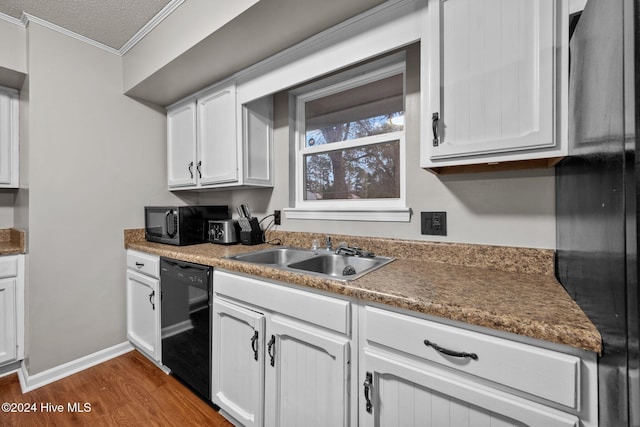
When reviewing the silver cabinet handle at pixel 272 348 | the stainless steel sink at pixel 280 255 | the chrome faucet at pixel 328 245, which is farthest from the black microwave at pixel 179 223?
the silver cabinet handle at pixel 272 348

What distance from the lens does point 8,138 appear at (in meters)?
2.08

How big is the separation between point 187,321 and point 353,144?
146 centimetres

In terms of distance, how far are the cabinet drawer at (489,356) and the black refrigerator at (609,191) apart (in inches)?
2.7

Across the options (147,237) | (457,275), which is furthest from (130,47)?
(457,275)

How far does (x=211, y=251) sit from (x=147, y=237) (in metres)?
0.91

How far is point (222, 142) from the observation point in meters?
2.05

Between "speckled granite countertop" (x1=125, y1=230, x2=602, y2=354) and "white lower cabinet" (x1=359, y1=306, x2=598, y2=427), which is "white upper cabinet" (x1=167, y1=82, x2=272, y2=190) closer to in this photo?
"speckled granite countertop" (x1=125, y1=230, x2=602, y2=354)

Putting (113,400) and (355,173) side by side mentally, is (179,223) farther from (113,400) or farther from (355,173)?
(355,173)

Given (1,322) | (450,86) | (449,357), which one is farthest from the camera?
(1,322)

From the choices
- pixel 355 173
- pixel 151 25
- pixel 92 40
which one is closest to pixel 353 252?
pixel 355 173

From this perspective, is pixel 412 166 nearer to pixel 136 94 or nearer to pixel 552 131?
pixel 552 131

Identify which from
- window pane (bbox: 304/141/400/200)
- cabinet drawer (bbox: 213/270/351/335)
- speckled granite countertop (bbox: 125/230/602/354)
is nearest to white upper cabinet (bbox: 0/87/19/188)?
speckled granite countertop (bbox: 125/230/602/354)

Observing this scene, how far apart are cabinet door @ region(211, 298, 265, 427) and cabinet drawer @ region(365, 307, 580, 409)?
62cm

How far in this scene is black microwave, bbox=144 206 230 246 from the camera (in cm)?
200
